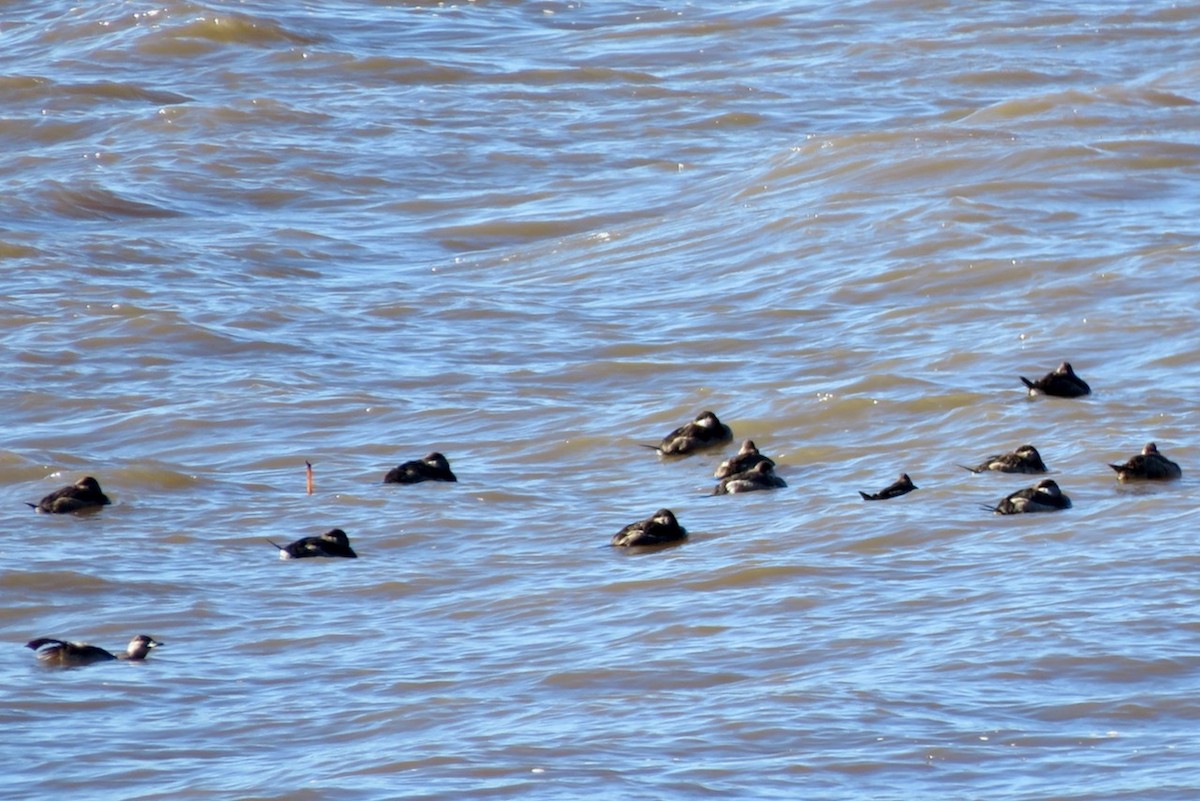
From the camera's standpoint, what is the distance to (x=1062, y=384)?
46.6ft

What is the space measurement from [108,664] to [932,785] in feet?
12.5

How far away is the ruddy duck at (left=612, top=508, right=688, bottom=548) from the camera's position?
38.4 ft

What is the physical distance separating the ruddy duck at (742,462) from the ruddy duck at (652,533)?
4.81 feet

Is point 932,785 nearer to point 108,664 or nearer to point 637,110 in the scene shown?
point 108,664

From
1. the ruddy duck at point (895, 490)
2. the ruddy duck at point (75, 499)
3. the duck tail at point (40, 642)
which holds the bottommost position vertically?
the ruddy duck at point (895, 490)

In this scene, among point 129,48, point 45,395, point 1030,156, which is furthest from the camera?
point 129,48

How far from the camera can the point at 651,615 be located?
10.6 metres

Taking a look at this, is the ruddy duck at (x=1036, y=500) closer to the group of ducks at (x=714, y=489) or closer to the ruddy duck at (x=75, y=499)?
the group of ducks at (x=714, y=489)

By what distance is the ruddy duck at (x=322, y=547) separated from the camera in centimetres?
1186

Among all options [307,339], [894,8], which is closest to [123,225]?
[307,339]

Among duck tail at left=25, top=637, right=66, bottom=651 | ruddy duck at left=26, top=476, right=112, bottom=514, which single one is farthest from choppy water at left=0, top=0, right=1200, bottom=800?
ruddy duck at left=26, top=476, right=112, bottom=514

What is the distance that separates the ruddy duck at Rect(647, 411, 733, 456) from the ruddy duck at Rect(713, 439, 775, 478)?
0.43 meters

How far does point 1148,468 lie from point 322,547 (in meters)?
4.34

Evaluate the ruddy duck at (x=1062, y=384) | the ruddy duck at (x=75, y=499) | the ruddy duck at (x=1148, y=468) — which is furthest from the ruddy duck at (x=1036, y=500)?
the ruddy duck at (x=75, y=499)
